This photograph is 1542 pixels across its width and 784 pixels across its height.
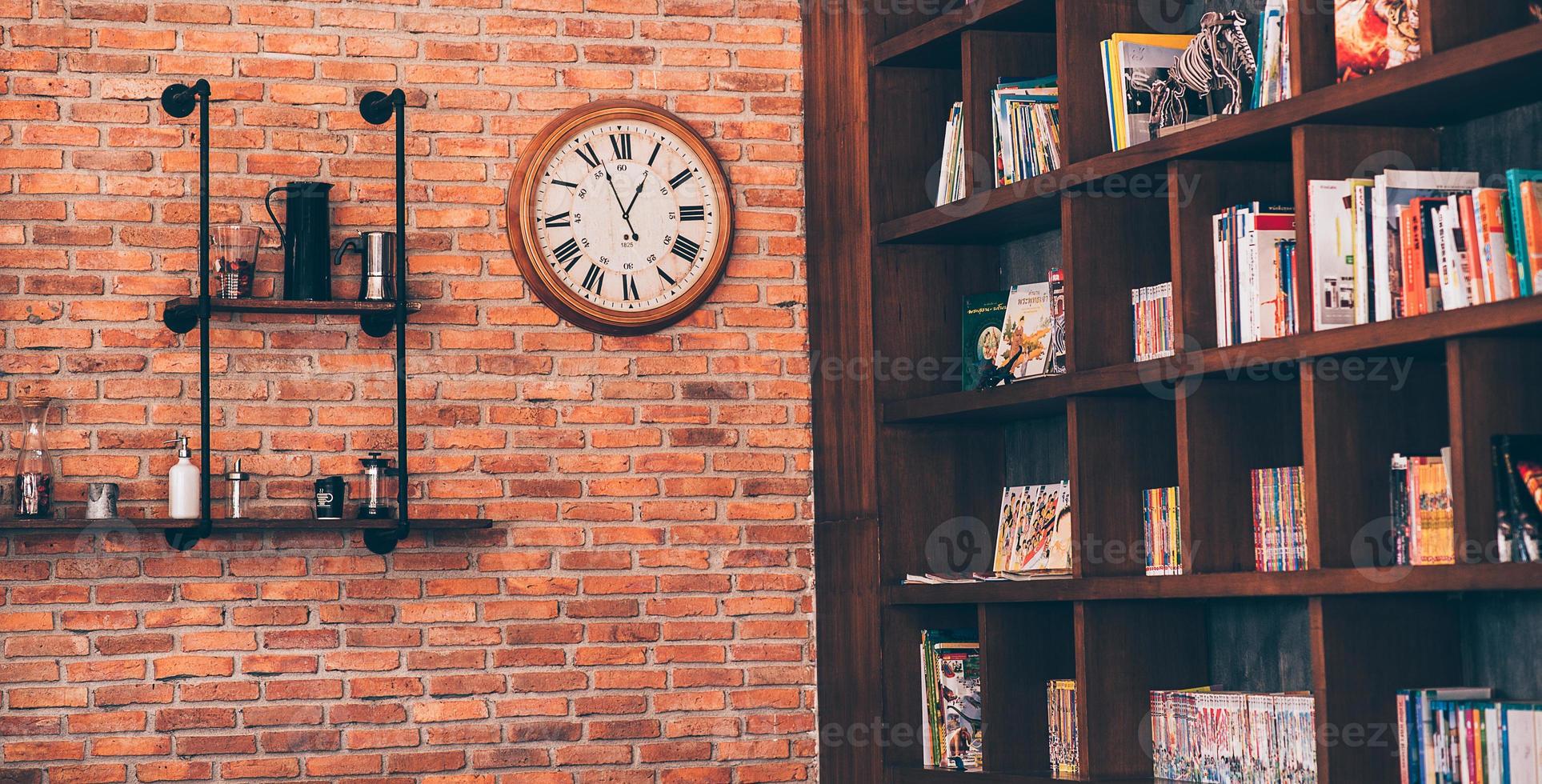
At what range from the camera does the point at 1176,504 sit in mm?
3500

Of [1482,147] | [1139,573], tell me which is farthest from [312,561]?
[1482,147]

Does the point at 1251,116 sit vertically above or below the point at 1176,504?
above

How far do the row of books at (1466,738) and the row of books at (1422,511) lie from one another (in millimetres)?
243

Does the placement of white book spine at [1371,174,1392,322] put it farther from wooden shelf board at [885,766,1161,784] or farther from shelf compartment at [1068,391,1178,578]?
wooden shelf board at [885,766,1161,784]

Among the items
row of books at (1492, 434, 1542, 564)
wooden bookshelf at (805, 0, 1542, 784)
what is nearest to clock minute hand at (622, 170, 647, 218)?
wooden bookshelf at (805, 0, 1542, 784)

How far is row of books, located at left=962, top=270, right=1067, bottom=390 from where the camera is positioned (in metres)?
3.91

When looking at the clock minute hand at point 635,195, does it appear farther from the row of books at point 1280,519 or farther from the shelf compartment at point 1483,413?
the shelf compartment at point 1483,413

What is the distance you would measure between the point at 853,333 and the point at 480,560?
44.9 inches

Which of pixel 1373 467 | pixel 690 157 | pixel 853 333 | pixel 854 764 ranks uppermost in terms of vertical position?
pixel 690 157

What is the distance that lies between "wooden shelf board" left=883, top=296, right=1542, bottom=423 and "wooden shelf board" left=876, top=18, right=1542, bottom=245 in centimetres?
39

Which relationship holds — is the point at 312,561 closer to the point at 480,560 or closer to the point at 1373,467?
the point at 480,560

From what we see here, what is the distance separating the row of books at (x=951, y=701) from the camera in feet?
13.7

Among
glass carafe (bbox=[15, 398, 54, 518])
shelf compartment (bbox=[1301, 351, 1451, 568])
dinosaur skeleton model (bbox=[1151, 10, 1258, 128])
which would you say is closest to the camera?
shelf compartment (bbox=[1301, 351, 1451, 568])

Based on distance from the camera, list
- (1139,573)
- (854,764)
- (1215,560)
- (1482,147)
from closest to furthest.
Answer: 1. (1482,147)
2. (1215,560)
3. (1139,573)
4. (854,764)
